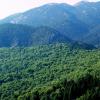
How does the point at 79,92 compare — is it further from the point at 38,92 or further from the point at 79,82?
the point at 38,92

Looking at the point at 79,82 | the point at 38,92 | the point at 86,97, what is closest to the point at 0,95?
the point at 38,92

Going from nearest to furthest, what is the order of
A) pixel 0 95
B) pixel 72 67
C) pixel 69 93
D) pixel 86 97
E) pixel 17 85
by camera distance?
1. pixel 86 97
2. pixel 69 93
3. pixel 0 95
4. pixel 17 85
5. pixel 72 67

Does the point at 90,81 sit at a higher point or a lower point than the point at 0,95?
higher

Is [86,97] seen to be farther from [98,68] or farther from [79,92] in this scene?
[98,68]

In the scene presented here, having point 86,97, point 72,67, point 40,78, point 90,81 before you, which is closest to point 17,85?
point 40,78

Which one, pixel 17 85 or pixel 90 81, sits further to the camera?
pixel 17 85

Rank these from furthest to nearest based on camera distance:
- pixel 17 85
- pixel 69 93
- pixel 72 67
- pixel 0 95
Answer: pixel 72 67 < pixel 17 85 < pixel 0 95 < pixel 69 93

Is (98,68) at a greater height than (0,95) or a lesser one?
greater

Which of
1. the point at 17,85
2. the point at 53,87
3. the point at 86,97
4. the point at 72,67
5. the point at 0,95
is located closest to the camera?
the point at 86,97

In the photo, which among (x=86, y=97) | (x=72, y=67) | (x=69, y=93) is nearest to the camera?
(x=86, y=97)
